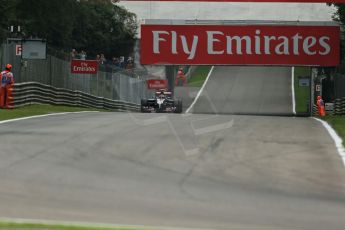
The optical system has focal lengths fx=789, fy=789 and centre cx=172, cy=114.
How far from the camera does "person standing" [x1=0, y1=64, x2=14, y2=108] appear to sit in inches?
992

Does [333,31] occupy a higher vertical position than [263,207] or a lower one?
higher

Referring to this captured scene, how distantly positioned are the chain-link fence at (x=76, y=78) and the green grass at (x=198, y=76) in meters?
15.1

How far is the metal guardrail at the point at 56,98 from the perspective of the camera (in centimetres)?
2802

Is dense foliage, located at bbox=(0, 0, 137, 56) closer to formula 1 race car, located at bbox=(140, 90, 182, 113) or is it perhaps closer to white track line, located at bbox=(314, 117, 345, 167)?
formula 1 race car, located at bbox=(140, 90, 182, 113)

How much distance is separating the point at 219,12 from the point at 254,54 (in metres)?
29.9

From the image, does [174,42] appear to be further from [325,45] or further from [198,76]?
[198,76]

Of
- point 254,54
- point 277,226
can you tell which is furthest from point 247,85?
point 277,226

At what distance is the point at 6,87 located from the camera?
83.7 ft

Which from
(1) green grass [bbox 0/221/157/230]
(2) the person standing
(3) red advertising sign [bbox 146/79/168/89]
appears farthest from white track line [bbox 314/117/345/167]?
(3) red advertising sign [bbox 146/79/168/89]

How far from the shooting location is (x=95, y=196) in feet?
28.9

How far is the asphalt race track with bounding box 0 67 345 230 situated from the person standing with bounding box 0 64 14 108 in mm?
8964

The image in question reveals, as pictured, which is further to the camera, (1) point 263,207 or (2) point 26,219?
(1) point 263,207

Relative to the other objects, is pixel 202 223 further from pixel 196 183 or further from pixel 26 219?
pixel 196 183

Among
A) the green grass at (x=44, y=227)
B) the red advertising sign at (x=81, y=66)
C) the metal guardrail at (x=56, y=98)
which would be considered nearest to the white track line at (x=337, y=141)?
the green grass at (x=44, y=227)
